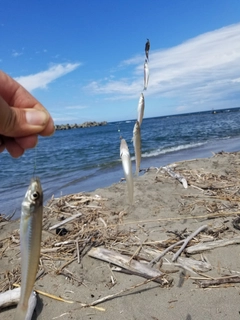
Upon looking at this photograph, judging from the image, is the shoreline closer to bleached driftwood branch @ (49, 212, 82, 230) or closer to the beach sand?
bleached driftwood branch @ (49, 212, 82, 230)

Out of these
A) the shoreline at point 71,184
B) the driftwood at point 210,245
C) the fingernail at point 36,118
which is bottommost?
the shoreline at point 71,184

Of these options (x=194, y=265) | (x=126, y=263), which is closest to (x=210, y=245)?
(x=194, y=265)

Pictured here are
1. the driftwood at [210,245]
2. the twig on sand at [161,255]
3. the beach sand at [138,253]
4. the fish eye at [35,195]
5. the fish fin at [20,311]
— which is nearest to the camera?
the fish eye at [35,195]

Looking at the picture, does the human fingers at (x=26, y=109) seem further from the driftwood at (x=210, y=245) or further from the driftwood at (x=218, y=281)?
the driftwood at (x=210, y=245)

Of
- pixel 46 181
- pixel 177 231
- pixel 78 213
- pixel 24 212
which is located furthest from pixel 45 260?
pixel 46 181

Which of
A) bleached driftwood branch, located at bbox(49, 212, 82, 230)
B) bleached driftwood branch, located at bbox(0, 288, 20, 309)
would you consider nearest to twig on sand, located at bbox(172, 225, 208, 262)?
bleached driftwood branch, located at bbox(0, 288, 20, 309)

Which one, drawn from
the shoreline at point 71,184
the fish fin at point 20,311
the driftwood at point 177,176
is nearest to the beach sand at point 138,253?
the driftwood at point 177,176

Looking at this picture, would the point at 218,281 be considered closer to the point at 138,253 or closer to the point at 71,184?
the point at 138,253

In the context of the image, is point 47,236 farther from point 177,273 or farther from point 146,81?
point 146,81
